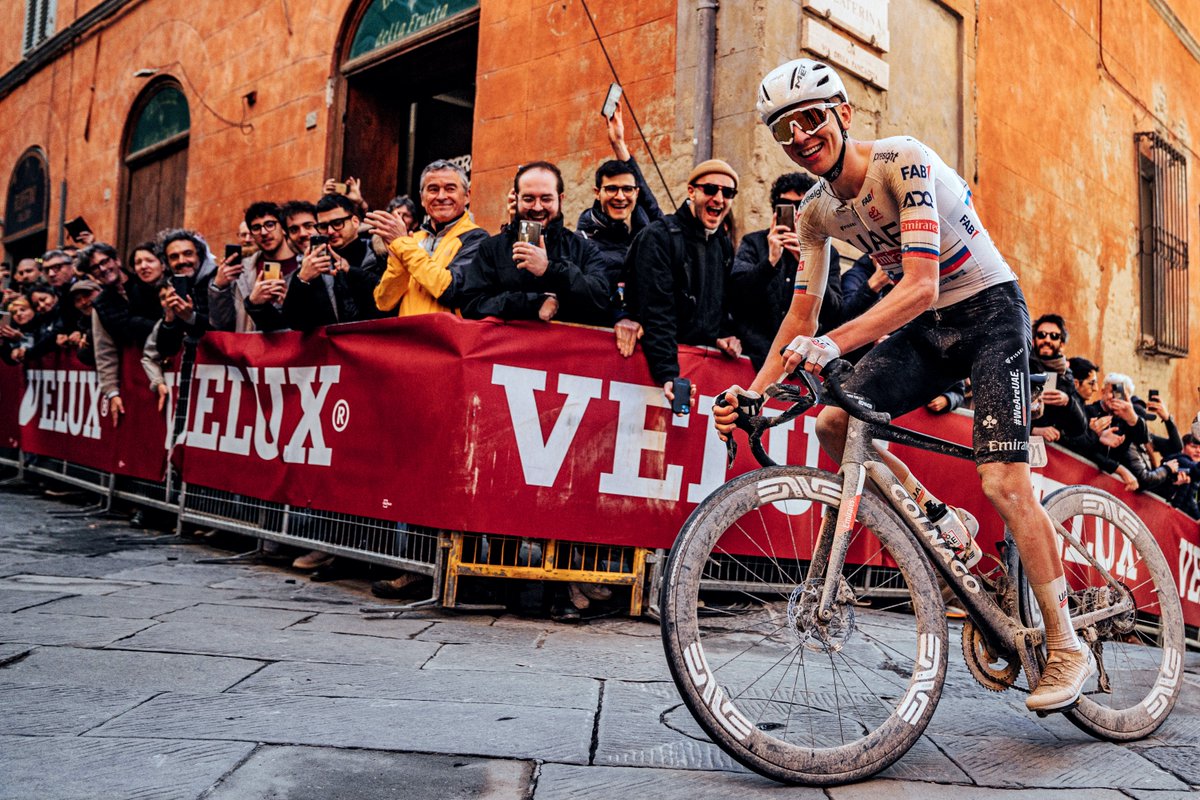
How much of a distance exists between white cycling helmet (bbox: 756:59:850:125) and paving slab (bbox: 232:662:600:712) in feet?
6.51

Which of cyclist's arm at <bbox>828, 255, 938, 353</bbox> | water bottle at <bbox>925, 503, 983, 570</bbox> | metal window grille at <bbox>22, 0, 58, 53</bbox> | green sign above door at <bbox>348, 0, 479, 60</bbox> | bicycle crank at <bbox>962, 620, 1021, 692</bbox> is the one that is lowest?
bicycle crank at <bbox>962, 620, 1021, 692</bbox>

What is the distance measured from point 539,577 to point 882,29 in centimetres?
672

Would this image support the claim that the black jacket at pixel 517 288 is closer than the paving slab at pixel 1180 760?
No

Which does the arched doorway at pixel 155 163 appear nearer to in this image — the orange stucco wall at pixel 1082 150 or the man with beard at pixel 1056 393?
the orange stucco wall at pixel 1082 150

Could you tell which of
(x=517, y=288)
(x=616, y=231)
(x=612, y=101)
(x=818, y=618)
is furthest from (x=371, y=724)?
(x=612, y=101)

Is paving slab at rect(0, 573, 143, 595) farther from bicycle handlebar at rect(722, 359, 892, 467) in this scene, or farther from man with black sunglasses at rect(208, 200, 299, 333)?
bicycle handlebar at rect(722, 359, 892, 467)

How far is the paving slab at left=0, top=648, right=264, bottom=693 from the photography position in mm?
3096

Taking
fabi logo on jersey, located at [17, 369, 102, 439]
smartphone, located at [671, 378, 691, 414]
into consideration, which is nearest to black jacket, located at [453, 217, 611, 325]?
smartphone, located at [671, 378, 691, 414]

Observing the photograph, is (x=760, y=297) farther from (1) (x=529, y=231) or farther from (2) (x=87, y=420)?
(2) (x=87, y=420)

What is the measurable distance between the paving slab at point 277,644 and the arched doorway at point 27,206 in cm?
1936

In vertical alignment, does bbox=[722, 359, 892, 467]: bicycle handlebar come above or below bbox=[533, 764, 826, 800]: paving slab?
above

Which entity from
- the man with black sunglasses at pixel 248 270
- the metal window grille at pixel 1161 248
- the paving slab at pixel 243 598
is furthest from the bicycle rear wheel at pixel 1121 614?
the metal window grille at pixel 1161 248

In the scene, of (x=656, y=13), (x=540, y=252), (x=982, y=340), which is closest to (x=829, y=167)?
(x=982, y=340)

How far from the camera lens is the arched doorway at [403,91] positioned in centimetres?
1077
